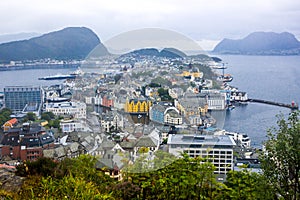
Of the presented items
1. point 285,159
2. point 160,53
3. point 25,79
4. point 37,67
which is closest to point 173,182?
point 285,159

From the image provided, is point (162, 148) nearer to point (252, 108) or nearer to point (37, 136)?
point (37, 136)

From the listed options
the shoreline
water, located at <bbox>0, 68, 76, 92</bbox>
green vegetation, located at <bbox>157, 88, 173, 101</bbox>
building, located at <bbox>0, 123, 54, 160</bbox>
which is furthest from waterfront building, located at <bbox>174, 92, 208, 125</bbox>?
the shoreline

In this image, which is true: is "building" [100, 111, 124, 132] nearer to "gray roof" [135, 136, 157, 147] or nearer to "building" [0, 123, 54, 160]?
"gray roof" [135, 136, 157, 147]

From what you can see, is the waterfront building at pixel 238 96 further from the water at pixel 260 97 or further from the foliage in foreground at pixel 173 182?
the foliage in foreground at pixel 173 182

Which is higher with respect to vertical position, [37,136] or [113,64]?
[113,64]

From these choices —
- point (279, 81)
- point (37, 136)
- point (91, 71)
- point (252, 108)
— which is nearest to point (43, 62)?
point (279, 81)

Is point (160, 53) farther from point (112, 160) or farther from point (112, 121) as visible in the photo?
point (112, 160)

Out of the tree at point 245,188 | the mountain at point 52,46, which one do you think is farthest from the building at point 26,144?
the mountain at point 52,46
